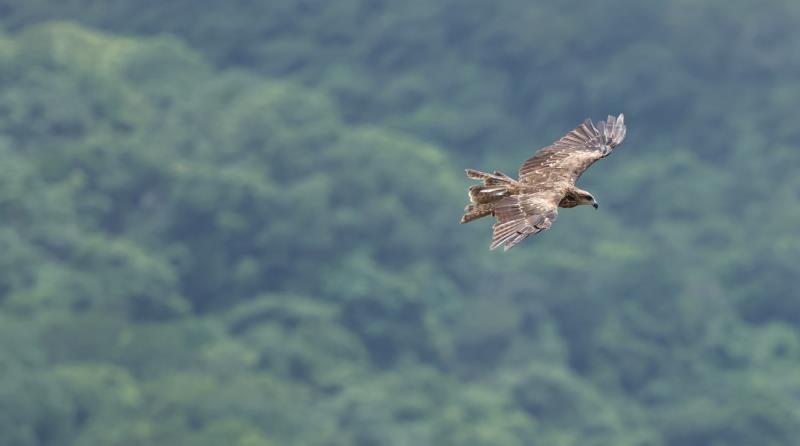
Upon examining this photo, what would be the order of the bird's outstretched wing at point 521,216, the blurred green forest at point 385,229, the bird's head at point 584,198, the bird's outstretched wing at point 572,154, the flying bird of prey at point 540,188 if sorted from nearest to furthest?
the bird's outstretched wing at point 521,216, the flying bird of prey at point 540,188, the bird's head at point 584,198, the bird's outstretched wing at point 572,154, the blurred green forest at point 385,229

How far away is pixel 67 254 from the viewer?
3912 inches

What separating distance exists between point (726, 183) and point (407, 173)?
1851 cm

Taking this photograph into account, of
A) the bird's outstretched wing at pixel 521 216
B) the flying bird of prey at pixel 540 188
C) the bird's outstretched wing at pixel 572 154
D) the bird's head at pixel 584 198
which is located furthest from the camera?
the bird's outstretched wing at pixel 572 154

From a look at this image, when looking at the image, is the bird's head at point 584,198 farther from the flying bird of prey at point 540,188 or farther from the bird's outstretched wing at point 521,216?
the bird's outstretched wing at point 521,216

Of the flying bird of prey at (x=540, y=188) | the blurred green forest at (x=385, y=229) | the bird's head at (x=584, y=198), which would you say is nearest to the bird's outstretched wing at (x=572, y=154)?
the flying bird of prey at (x=540, y=188)

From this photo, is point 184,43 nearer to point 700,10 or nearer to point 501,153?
point 501,153

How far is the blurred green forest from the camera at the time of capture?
88938mm

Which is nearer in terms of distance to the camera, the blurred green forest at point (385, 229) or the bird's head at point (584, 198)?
the bird's head at point (584, 198)

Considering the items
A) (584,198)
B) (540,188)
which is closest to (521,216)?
(540,188)

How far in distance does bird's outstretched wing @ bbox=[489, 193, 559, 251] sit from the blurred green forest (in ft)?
193

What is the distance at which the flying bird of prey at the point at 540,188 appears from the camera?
23.6 m

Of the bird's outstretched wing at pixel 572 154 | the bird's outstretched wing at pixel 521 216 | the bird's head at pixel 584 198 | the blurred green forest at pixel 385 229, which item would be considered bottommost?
the bird's outstretched wing at pixel 521 216

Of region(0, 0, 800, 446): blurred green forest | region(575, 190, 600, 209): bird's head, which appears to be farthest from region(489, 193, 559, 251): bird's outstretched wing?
region(0, 0, 800, 446): blurred green forest

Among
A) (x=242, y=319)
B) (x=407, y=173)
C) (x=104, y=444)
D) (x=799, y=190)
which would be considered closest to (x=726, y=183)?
(x=799, y=190)
